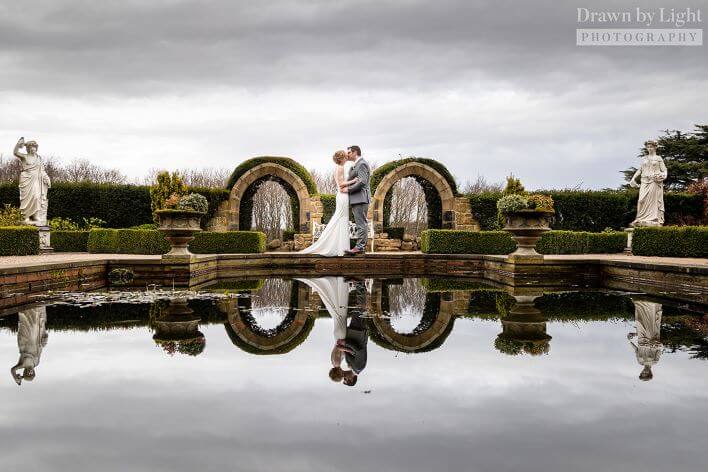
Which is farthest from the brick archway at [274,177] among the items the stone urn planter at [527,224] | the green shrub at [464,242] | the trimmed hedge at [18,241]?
the stone urn planter at [527,224]

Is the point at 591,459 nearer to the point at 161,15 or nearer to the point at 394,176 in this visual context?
A: the point at 161,15

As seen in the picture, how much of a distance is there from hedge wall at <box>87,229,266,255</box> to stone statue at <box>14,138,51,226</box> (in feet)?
4.38

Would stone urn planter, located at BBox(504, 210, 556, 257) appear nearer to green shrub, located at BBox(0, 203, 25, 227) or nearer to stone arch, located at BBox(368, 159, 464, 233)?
stone arch, located at BBox(368, 159, 464, 233)

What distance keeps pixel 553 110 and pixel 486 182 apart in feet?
71.6

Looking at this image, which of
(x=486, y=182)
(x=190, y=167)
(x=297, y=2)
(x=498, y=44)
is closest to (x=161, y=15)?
(x=297, y=2)

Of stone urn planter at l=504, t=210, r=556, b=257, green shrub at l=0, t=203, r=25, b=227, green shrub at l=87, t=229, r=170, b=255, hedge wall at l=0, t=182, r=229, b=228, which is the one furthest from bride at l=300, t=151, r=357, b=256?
green shrub at l=0, t=203, r=25, b=227

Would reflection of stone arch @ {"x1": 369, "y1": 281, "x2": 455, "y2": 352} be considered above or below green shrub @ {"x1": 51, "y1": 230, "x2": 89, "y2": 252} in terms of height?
below

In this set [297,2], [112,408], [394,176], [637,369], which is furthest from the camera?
[394,176]

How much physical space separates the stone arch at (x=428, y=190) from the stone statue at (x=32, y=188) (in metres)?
8.55

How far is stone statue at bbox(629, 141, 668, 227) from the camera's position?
44.2 feet

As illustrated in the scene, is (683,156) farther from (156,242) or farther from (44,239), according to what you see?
(44,239)

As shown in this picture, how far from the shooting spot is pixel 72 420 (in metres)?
2.53

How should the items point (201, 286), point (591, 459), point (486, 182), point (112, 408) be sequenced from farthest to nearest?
point (486, 182) → point (201, 286) → point (112, 408) → point (591, 459)

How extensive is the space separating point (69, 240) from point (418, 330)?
11.9 metres
